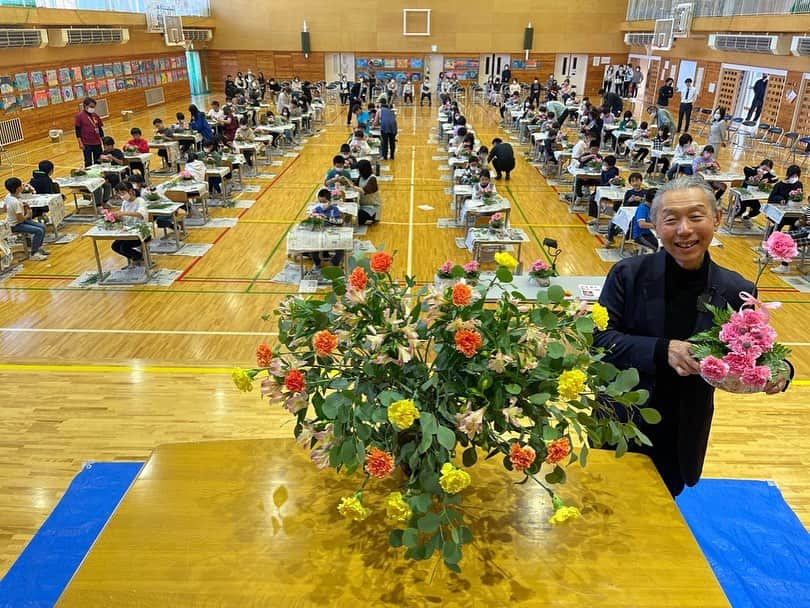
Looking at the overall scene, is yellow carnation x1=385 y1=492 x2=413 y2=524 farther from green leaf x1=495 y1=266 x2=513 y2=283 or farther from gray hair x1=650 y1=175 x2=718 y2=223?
gray hair x1=650 y1=175 x2=718 y2=223

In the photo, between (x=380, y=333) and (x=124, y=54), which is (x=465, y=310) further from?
(x=124, y=54)

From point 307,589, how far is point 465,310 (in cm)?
103

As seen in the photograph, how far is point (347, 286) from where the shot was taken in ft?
6.65

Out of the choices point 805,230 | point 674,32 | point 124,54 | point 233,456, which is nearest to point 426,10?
point 674,32

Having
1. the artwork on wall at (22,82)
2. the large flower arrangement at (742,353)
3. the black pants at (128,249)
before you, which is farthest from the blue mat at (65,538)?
the artwork on wall at (22,82)

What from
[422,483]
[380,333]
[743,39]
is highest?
[743,39]

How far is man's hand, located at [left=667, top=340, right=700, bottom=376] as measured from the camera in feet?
6.85

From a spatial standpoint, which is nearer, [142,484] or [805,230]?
[142,484]

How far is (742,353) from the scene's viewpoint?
1863 millimetres

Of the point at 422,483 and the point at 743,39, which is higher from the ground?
the point at 743,39

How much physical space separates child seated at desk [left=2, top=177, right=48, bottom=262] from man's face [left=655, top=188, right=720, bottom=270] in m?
10.9

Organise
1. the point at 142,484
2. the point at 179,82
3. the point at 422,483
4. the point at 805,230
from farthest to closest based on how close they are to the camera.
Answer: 1. the point at 179,82
2. the point at 805,230
3. the point at 142,484
4. the point at 422,483

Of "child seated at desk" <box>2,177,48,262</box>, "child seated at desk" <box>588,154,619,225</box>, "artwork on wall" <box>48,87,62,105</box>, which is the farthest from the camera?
"artwork on wall" <box>48,87,62,105</box>

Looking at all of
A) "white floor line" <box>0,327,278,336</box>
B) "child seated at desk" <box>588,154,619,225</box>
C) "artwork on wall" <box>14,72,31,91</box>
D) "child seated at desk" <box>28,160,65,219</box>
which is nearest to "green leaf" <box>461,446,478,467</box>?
"white floor line" <box>0,327,278,336</box>
